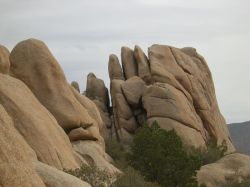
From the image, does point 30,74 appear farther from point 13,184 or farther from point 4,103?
point 13,184

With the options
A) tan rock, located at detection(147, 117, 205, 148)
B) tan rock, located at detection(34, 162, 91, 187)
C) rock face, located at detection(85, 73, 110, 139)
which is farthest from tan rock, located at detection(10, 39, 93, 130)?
rock face, located at detection(85, 73, 110, 139)

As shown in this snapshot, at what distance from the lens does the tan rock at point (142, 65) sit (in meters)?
56.8

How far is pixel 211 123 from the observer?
57.3 meters

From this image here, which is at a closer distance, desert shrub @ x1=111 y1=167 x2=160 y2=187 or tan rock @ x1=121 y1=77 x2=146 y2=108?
desert shrub @ x1=111 y1=167 x2=160 y2=187

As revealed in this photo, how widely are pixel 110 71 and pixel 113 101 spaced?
655 cm

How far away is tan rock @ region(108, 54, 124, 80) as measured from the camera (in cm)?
6128

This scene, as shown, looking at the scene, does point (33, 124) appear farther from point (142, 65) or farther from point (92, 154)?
point (142, 65)

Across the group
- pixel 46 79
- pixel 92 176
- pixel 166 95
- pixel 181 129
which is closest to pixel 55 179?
pixel 92 176

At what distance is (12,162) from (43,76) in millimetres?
19168

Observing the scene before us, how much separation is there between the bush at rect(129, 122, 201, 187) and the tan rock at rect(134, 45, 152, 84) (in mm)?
19391

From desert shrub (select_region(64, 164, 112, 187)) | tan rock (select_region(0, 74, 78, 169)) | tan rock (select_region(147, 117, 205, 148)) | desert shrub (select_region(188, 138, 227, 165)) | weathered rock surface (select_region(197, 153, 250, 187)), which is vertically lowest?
desert shrub (select_region(188, 138, 227, 165))

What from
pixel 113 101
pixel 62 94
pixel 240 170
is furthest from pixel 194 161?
pixel 113 101

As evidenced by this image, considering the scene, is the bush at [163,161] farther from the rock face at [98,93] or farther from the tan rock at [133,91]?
the rock face at [98,93]

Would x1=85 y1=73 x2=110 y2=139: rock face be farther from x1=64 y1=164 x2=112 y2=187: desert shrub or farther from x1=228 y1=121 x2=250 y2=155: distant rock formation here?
x1=228 y1=121 x2=250 y2=155: distant rock formation
